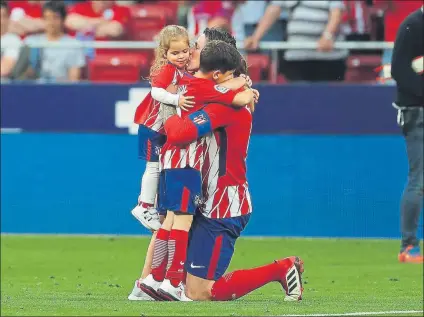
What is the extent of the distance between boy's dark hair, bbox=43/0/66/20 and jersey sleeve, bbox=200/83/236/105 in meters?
7.46

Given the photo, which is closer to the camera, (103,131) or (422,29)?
(422,29)

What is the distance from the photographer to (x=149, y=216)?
9180 millimetres

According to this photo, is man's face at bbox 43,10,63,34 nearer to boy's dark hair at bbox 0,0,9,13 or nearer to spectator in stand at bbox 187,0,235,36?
boy's dark hair at bbox 0,0,9,13

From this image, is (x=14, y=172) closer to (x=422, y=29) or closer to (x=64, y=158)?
(x=64, y=158)

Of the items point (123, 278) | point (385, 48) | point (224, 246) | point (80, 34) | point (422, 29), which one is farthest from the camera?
point (80, 34)

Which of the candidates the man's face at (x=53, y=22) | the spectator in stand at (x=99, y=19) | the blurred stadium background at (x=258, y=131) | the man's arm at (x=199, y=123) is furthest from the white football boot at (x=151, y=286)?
the man's face at (x=53, y=22)

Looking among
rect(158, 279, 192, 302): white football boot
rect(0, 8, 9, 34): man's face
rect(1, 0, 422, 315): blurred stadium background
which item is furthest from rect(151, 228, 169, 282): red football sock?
rect(0, 8, 9, 34): man's face

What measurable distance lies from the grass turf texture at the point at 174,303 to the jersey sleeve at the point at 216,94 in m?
1.30

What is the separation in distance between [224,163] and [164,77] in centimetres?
86

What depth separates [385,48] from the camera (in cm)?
1442

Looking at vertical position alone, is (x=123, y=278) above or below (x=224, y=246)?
below

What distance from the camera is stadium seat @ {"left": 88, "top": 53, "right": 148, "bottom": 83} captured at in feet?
49.2

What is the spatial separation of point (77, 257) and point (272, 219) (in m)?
2.63

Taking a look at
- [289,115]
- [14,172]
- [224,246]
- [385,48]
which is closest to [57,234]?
[14,172]
